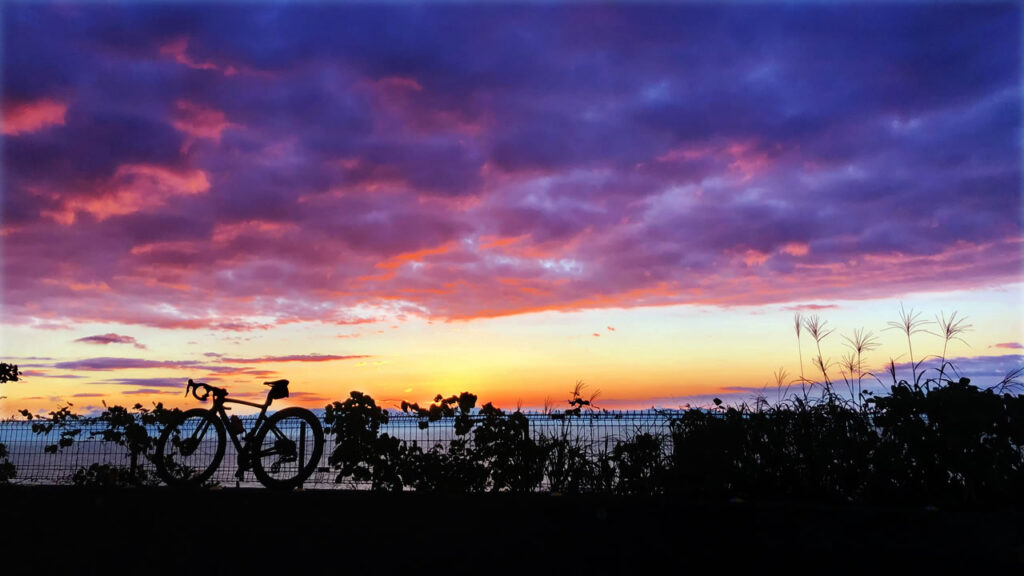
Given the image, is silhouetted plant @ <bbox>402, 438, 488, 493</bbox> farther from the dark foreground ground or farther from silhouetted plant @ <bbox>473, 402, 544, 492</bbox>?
the dark foreground ground

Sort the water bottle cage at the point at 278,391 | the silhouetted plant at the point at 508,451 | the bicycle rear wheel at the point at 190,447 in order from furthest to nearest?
1. the bicycle rear wheel at the point at 190,447
2. the water bottle cage at the point at 278,391
3. the silhouetted plant at the point at 508,451

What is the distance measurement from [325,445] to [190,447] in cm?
198

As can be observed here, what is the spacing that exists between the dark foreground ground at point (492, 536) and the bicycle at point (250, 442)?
1.29m

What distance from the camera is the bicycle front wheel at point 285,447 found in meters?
8.35

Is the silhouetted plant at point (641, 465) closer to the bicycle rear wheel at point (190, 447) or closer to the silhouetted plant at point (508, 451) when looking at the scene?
the silhouetted plant at point (508, 451)

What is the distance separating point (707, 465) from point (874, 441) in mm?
1722

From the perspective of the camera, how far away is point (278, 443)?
8477 millimetres

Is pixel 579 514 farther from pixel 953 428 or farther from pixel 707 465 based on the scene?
pixel 953 428

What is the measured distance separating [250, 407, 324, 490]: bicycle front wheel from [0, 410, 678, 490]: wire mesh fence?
21cm

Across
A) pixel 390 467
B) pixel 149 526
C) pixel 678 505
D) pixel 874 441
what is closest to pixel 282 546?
pixel 149 526

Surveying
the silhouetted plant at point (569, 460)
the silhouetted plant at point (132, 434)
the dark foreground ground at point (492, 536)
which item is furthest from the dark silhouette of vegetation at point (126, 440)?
the silhouetted plant at point (569, 460)

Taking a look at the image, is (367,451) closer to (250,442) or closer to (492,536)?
(250,442)

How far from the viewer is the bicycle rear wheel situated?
28.9 feet

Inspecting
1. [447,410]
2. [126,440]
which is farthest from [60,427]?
[447,410]
